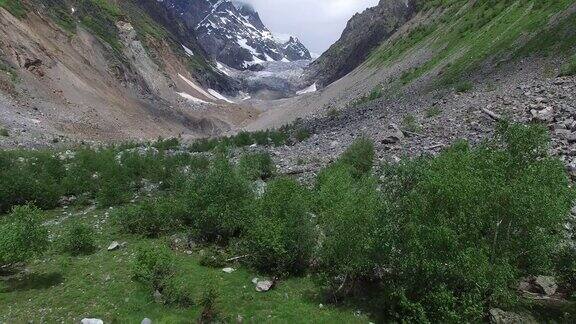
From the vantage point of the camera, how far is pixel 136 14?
13712cm

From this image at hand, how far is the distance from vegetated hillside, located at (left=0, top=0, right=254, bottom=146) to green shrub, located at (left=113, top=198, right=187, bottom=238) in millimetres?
23537

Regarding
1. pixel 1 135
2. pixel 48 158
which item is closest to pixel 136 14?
pixel 1 135

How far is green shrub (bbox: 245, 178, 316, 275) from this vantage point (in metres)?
15.2

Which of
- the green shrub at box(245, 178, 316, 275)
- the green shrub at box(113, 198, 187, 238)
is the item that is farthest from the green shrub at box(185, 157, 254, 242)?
the green shrub at box(245, 178, 316, 275)

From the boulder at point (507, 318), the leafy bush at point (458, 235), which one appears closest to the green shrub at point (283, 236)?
the leafy bush at point (458, 235)

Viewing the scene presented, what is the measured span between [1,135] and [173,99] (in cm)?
6523

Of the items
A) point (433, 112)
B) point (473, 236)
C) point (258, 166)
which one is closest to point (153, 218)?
point (258, 166)

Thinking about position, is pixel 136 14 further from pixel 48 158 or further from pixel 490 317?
pixel 490 317

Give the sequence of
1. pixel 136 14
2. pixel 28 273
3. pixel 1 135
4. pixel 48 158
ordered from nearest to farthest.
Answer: pixel 28 273 < pixel 48 158 < pixel 1 135 < pixel 136 14

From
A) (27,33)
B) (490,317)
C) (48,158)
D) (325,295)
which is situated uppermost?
(27,33)

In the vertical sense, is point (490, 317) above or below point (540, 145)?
below

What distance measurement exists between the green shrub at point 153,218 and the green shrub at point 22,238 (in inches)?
188

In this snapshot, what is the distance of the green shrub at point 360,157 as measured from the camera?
23.3 metres

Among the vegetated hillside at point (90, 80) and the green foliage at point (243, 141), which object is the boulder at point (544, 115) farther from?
the vegetated hillside at point (90, 80)
